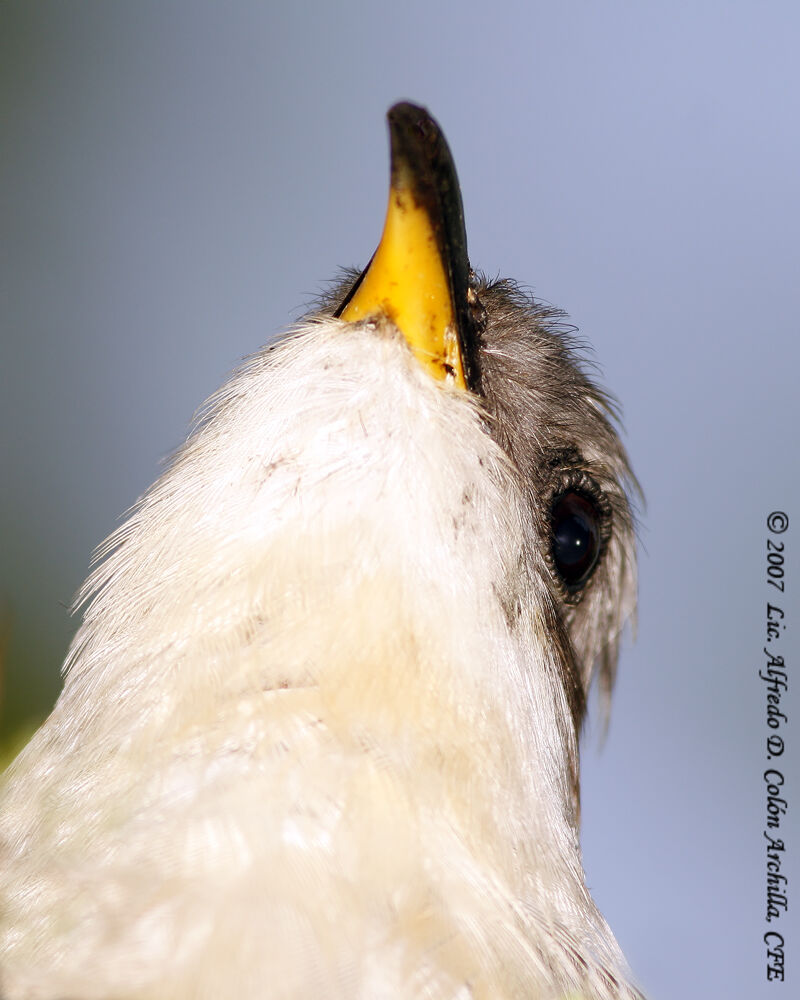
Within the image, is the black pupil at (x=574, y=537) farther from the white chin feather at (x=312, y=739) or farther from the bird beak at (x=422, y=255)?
the bird beak at (x=422, y=255)

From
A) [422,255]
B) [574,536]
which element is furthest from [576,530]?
[422,255]

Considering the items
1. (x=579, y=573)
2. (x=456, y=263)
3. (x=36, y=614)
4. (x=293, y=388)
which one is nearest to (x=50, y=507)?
(x=36, y=614)

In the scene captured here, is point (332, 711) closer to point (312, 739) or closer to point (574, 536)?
point (312, 739)

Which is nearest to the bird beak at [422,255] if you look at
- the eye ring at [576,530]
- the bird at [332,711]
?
the bird at [332,711]

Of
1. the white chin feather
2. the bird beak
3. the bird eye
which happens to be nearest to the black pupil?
the bird eye

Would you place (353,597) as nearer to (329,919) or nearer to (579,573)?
(329,919)

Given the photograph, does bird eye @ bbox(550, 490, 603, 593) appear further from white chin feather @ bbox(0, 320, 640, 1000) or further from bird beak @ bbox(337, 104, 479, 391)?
bird beak @ bbox(337, 104, 479, 391)

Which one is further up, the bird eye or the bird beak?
the bird beak
